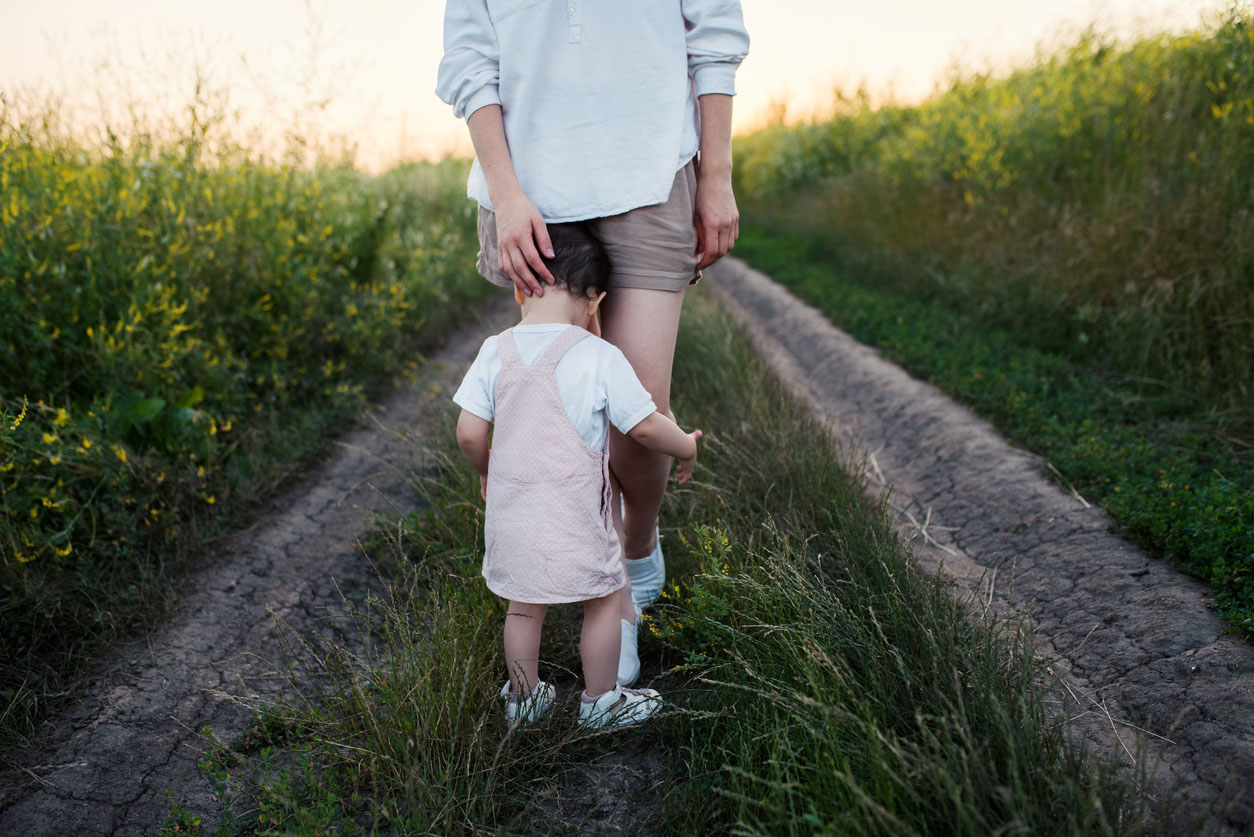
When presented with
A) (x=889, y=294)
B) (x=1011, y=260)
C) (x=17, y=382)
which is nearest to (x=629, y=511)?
(x=17, y=382)

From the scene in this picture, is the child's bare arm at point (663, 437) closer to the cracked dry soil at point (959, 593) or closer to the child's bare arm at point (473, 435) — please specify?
the child's bare arm at point (473, 435)

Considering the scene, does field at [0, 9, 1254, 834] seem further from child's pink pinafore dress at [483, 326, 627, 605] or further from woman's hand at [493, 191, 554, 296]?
woman's hand at [493, 191, 554, 296]

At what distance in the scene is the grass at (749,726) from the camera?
1339 mm

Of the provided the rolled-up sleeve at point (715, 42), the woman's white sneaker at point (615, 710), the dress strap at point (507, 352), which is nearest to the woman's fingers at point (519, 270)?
the dress strap at point (507, 352)

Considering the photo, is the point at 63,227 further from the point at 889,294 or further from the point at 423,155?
the point at 423,155

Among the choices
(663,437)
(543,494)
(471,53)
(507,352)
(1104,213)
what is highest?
(471,53)

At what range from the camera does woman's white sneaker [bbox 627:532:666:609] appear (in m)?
2.38

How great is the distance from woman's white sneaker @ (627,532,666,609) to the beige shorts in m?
0.87

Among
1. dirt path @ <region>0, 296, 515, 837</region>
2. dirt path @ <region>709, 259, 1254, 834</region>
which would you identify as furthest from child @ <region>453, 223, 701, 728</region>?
dirt path @ <region>709, 259, 1254, 834</region>

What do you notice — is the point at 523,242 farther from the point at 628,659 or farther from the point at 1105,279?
the point at 1105,279

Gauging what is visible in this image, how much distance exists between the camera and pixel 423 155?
1036 centimetres

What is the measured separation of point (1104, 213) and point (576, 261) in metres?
4.40

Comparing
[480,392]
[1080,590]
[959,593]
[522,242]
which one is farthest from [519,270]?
[1080,590]

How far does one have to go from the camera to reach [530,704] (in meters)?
1.83
